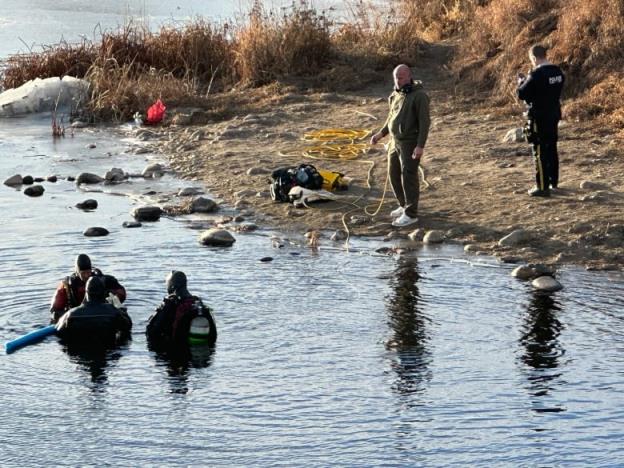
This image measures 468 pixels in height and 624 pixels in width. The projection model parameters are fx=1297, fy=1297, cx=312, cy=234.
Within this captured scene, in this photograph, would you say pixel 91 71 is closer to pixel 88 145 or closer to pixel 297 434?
pixel 88 145

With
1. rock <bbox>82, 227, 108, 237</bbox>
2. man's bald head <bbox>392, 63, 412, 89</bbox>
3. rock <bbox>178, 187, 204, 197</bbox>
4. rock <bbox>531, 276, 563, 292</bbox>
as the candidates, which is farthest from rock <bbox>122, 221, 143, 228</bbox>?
rock <bbox>531, 276, 563, 292</bbox>

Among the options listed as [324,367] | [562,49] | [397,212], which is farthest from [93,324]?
[562,49]

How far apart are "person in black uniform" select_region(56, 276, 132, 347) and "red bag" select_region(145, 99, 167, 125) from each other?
11.1 metres

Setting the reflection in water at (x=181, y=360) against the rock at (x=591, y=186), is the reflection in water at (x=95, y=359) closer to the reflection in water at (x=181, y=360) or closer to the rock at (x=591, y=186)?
the reflection in water at (x=181, y=360)

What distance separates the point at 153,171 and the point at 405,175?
516 cm

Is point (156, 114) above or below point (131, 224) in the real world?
above

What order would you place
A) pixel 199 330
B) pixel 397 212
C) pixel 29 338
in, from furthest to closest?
pixel 397 212
pixel 29 338
pixel 199 330

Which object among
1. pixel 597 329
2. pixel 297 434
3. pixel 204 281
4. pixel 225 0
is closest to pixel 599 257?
pixel 597 329

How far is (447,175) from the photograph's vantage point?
1741 cm

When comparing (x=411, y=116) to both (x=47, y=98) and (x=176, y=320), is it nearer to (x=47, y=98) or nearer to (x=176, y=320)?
(x=176, y=320)

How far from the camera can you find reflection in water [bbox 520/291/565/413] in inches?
416

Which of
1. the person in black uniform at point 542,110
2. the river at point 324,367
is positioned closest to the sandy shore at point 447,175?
the person in black uniform at point 542,110

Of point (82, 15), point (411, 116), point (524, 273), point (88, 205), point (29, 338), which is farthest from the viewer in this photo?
point (82, 15)

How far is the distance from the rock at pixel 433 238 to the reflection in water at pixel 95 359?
15.5 feet
